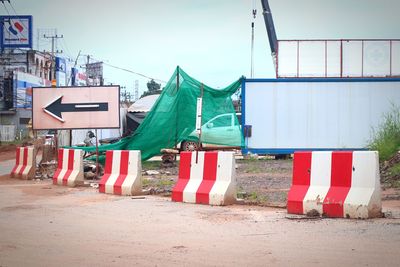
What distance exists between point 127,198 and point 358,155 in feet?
16.3

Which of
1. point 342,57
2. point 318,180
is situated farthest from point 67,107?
point 342,57

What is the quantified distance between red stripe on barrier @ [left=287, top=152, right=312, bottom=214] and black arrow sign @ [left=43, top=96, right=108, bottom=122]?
877 cm

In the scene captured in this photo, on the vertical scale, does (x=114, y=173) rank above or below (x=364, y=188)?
below

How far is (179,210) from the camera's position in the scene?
9.16 m

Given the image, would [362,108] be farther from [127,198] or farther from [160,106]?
[127,198]

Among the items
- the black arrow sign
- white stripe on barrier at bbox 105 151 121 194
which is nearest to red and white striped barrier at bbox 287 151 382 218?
white stripe on barrier at bbox 105 151 121 194

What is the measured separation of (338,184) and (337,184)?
0.05 feet

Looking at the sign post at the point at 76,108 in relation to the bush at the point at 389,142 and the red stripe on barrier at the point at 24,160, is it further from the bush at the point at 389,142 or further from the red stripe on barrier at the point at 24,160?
the bush at the point at 389,142

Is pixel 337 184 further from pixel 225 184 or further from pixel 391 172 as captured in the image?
pixel 391 172

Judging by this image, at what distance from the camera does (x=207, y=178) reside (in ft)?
32.8

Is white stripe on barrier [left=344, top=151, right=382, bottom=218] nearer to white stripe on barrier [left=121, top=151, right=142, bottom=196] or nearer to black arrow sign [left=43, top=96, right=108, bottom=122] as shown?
white stripe on barrier [left=121, top=151, right=142, bottom=196]

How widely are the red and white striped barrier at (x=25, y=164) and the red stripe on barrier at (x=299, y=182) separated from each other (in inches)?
406

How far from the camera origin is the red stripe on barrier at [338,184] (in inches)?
306

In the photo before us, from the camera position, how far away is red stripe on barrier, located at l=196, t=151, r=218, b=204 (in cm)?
977
